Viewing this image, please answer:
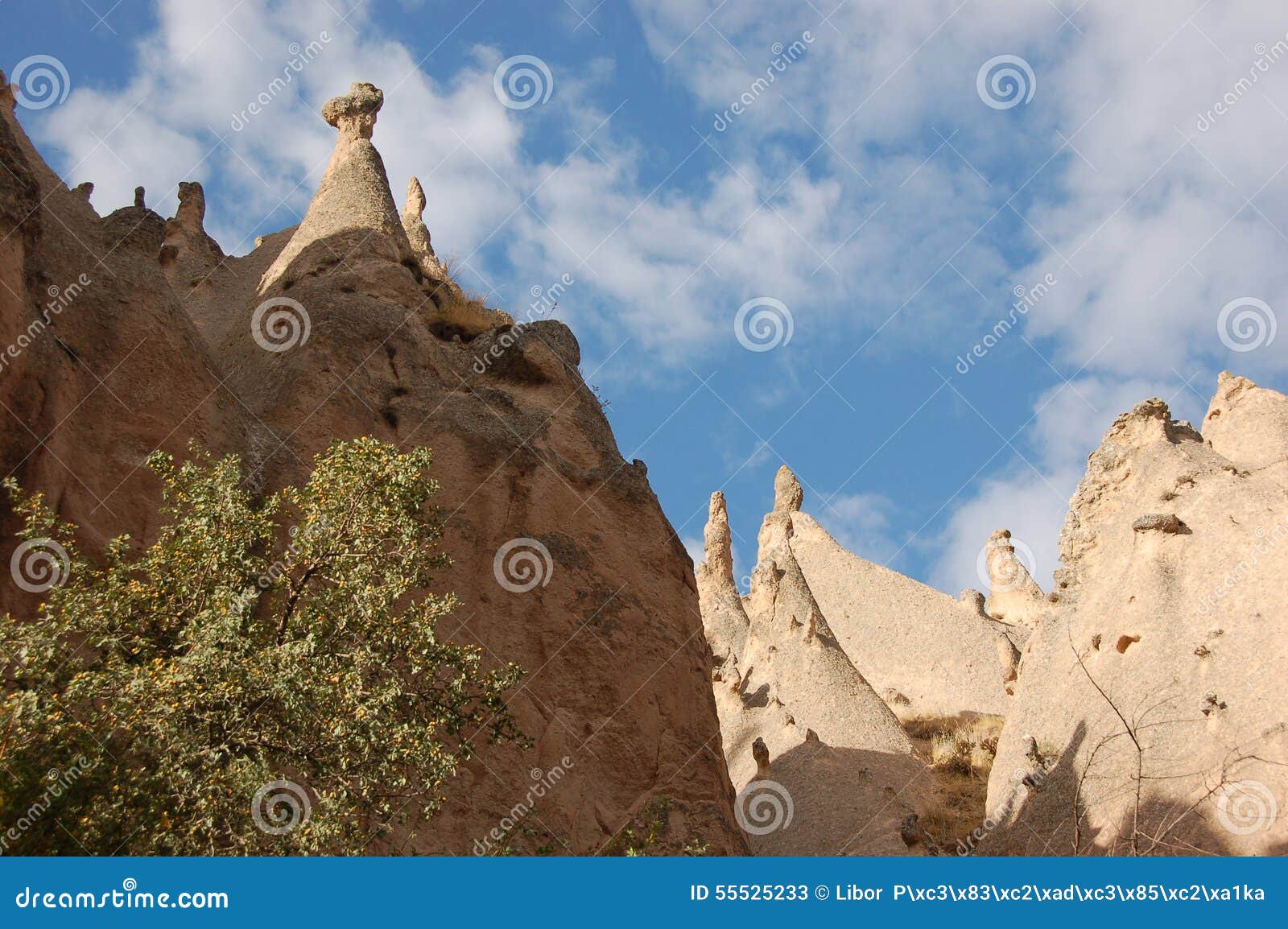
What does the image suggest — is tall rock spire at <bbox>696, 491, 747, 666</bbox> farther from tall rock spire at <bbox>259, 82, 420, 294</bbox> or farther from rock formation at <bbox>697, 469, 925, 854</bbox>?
tall rock spire at <bbox>259, 82, 420, 294</bbox>

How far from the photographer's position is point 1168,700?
42.2 ft

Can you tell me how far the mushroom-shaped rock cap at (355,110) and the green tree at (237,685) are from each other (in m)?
13.2

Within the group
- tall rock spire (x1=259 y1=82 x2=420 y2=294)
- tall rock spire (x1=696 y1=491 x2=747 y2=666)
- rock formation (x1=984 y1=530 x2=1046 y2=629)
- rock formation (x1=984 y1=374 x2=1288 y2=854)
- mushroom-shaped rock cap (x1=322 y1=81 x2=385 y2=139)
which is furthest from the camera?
rock formation (x1=984 y1=530 x2=1046 y2=629)

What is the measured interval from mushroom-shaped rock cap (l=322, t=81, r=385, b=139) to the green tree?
1317cm

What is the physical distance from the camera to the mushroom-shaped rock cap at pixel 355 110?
66.0 ft

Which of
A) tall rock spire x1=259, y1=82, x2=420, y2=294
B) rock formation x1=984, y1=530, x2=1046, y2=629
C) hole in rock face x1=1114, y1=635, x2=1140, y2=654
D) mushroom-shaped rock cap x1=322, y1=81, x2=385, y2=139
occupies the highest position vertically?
rock formation x1=984, y1=530, x2=1046, y2=629

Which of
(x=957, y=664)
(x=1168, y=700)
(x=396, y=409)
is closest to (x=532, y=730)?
(x=396, y=409)

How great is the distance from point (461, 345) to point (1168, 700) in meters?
10.2

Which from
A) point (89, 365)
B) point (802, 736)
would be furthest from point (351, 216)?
point (802, 736)

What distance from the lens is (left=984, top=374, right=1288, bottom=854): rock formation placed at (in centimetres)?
1147

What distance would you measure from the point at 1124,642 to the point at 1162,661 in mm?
891

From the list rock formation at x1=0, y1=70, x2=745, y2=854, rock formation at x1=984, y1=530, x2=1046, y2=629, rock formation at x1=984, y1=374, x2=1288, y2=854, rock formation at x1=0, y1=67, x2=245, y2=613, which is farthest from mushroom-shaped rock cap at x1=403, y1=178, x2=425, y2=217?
rock formation at x1=984, y1=530, x2=1046, y2=629

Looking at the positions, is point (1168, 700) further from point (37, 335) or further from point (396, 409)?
point (37, 335)

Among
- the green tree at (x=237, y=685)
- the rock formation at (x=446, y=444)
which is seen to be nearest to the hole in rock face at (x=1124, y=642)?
the rock formation at (x=446, y=444)
